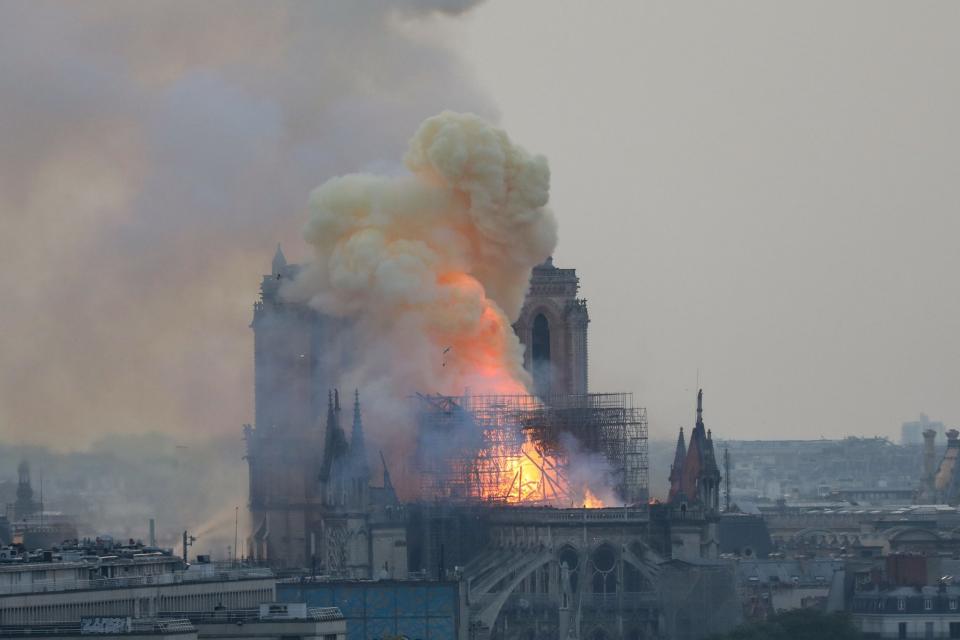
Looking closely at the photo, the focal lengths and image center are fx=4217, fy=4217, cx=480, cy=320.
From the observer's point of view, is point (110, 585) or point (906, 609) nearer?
point (110, 585)

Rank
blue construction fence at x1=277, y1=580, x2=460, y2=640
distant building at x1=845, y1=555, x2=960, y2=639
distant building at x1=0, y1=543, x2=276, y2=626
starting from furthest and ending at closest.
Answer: distant building at x1=845, y1=555, x2=960, y2=639 → blue construction fence at x1=277, y1=580, x2=460, y2=640 → distant building at x1=0, y1=543, x2=276, y2=626

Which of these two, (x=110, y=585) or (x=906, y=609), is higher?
(x=906, y=609)

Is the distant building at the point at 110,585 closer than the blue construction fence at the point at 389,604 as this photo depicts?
Yes

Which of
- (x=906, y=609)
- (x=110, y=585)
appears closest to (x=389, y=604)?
(x=110, y=585)

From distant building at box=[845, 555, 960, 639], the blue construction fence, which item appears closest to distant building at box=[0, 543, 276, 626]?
the blue construction fence

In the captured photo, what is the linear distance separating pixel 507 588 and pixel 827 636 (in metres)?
17.6

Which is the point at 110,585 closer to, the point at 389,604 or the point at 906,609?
the point at 389,604

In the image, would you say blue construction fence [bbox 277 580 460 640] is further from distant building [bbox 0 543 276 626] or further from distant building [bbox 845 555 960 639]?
distant building [bbox 845 555 960 639]

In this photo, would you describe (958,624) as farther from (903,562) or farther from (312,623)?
(312,623)

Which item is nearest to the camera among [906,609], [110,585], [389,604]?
[110,585]

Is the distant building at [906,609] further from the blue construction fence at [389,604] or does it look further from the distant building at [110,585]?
the distant building at [110,585]

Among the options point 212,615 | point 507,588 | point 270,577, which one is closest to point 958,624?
point 507,588

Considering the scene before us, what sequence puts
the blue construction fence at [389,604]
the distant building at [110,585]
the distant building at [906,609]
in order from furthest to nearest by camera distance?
1. the distant building at [906,609]
2. the blue construction fence at [389,604]
3. the distant building at [110,585]

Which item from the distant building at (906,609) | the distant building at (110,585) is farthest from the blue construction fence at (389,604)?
the distant building at (906,609)
